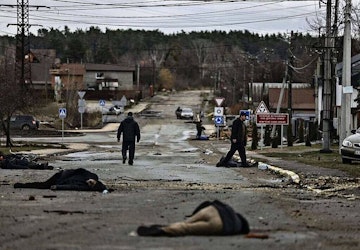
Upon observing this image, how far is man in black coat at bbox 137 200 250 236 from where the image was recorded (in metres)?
9.60

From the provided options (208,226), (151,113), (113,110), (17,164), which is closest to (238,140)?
(17,164)

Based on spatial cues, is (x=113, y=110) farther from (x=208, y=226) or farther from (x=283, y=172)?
(x=208, y=226)

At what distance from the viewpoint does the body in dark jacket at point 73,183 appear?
15.8 meters

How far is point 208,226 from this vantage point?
31.7ft

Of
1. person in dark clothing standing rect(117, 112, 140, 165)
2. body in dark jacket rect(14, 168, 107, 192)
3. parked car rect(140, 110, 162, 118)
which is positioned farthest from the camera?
parked car rect(140, 110, 162, 118)

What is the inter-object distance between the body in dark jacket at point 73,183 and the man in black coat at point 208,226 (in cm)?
598

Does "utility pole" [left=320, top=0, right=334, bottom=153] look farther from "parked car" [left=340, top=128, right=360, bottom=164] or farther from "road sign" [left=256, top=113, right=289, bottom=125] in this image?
"parked car" [left=340, top=128, right=360, bottom=164]

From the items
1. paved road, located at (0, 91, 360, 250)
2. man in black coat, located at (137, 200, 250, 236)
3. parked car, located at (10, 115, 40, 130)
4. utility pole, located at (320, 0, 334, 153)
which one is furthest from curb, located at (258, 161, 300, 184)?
parked car, located at (10, 115, 40, 130)

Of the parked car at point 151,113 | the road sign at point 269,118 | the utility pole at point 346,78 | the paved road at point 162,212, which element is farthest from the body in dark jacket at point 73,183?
the parked car at point 151,113

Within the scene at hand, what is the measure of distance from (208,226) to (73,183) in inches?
268

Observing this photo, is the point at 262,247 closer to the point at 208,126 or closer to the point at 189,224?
the point at 189,224

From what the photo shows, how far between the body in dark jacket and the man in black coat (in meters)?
5.98

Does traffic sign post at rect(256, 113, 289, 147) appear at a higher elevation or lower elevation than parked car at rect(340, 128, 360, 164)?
higher

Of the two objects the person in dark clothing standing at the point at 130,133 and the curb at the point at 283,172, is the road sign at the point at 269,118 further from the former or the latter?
the person in dark clothing standing at the point at 130,133
